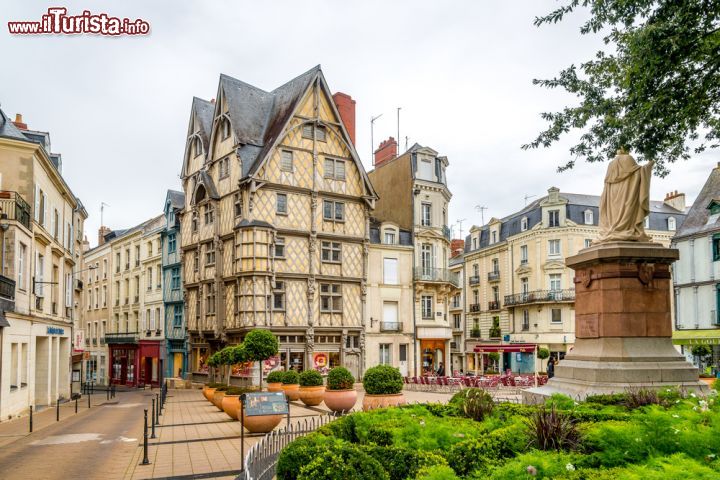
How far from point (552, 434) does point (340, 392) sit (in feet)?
40.2

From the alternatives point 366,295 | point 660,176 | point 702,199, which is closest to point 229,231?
point 366,295

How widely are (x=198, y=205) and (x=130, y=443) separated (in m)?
22.6

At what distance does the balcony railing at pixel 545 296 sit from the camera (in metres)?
43.8

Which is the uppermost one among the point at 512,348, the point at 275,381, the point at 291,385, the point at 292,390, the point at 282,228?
Answer: the point at 282,228

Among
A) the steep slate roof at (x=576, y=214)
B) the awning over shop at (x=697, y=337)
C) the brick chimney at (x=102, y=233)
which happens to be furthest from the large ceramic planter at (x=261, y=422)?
the brick chimney at (x=102, y=233)

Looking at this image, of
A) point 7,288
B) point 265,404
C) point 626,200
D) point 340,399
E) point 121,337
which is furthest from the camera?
point 121,337

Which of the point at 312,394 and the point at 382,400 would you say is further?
the point at 312,394

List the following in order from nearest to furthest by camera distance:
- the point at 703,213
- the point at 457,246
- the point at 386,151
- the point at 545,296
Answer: the point at 703,213
the point at 386,151
the point at 545,296
the point at 457,246

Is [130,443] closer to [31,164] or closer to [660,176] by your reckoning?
[31,164]

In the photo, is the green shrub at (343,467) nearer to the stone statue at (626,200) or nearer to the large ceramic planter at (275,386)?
the stone statue at (626,200)

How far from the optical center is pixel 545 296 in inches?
1753

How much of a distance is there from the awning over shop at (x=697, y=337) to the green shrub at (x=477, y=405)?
100ft

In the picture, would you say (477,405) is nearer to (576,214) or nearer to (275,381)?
(275,381)

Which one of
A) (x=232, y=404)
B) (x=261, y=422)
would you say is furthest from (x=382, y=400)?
(x=232, y=404)
